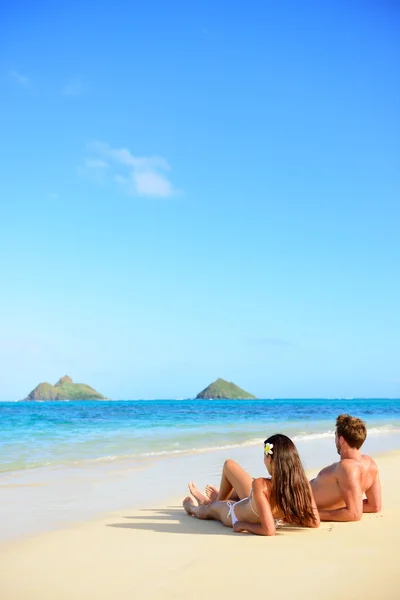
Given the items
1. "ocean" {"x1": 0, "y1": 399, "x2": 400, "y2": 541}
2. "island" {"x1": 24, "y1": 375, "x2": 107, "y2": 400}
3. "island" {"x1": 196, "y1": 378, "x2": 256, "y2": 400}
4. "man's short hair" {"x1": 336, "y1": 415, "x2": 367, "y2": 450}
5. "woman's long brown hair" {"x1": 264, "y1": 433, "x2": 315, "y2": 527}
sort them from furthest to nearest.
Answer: "island" {"x1": 196, "y1": 378, "x2": 256, "y2": 400} < "island" {"x1": 24, "y1": 375, "x2": 107, "y2": 400} < "ocean" {"x1": 0, "y1": 399, "x2": 400, "y2": 541} < "man's short hair" {"x1": 336, "y1": 415, "x2": 367, "y2": 450} < "woman's long brown hair" {"x1": 264, "y1": 433, "x2": 315, "y2": 527}

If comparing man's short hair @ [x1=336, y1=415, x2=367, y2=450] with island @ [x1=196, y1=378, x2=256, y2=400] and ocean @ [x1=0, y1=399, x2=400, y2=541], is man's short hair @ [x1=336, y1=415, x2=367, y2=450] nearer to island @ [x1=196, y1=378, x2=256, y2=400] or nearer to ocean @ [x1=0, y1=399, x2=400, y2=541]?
ocean @ [x1=0, y1=399, x2=400, y2=541]

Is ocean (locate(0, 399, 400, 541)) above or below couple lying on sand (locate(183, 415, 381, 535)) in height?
below

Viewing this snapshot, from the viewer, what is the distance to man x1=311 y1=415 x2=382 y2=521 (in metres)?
5.80

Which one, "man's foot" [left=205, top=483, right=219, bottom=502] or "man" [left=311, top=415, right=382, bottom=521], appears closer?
"man" [left=311, top=415, right=382, bottom=521]

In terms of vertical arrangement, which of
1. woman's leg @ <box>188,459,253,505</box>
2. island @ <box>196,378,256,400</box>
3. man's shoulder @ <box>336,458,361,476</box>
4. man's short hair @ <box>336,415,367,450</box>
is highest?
island @ <box>196,378,256,400</box>

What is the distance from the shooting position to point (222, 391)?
15675 cm

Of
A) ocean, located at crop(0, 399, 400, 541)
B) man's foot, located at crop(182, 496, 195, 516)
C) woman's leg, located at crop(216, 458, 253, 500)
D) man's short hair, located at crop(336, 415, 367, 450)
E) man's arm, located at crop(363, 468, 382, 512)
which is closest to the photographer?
man's short hair, located at crop(336, 415, 367, 450)

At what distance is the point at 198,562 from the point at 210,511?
172 cm

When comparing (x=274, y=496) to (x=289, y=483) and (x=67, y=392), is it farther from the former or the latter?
(x=67, y=392)

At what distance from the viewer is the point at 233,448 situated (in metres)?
14.7

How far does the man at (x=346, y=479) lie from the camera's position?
5797 mm

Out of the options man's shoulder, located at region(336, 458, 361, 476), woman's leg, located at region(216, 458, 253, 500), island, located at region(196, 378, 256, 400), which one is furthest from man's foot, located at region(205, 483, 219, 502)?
island, located at region(196, 378, 256, 400)

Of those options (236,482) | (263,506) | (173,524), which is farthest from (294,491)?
(173,524)

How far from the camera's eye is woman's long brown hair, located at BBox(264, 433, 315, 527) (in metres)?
5.34
